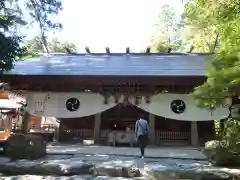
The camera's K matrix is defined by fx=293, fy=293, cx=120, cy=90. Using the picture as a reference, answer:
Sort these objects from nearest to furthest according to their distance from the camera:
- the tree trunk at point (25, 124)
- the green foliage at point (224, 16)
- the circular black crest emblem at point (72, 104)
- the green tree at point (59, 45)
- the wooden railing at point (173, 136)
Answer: the green foliage at point (224, 16), the circular black crest emblem at point (72, 104), the tree trunk at point (25, 124), the wooden railing at point (173, 136), the green tree at point (59, 45)

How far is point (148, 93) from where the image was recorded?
12633 millimetres

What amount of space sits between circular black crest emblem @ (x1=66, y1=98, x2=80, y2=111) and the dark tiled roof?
1.33m

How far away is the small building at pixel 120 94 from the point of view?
39.9 ft

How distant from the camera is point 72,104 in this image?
13.1 meters

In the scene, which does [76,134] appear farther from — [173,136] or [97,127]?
[173,136]

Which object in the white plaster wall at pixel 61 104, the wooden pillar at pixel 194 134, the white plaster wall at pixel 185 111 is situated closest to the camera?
the white plaster wall at pixel 185 111

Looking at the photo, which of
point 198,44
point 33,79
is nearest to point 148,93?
point 33,79

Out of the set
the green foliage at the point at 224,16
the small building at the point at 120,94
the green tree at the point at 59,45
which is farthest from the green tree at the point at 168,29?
the green foliage at the point at 224,16

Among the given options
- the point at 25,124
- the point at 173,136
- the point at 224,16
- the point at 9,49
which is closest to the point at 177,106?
the point at 173,136

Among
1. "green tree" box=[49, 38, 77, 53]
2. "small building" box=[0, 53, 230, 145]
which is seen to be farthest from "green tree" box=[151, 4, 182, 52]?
"small building" box=[0, 53, 230, 145]

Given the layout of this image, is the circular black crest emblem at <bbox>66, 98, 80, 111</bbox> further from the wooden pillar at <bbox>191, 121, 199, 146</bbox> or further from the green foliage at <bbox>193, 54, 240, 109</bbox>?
the green foliage at <bbox>193, 54, 240, 109</bbox>

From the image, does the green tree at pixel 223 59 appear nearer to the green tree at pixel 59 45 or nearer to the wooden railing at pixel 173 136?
the wooden railing at pixel 173 136

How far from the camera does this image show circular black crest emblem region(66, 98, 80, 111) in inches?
513

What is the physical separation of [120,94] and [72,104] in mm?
2215
